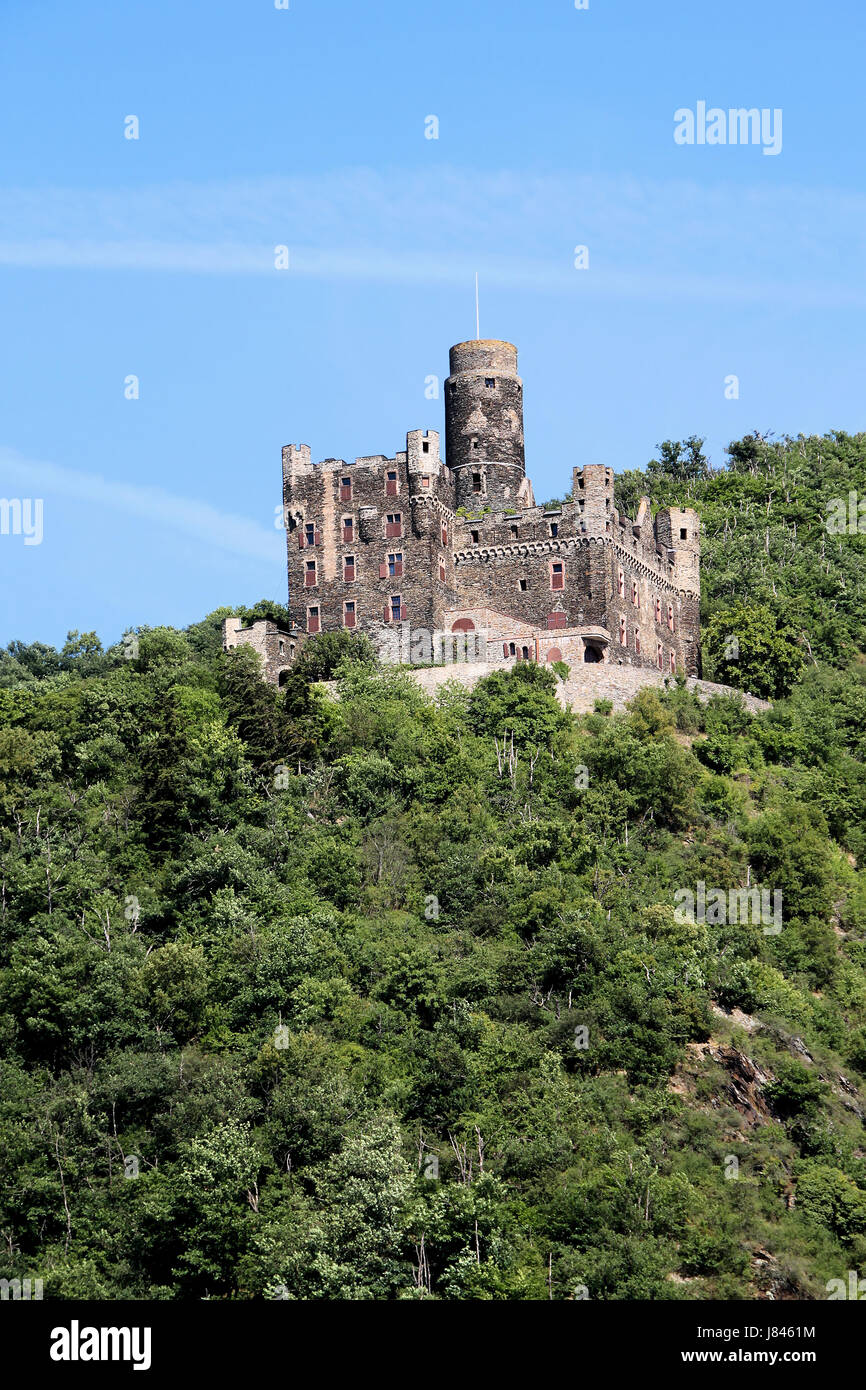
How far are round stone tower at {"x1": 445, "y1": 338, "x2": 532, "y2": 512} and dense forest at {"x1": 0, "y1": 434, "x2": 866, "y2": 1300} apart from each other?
10.5 metres

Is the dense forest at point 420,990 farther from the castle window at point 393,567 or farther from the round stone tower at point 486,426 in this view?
the round stone tower at point 486,426

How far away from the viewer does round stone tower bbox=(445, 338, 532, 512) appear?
90.2m

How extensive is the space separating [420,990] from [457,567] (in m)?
26.5

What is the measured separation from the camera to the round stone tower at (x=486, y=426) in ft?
296

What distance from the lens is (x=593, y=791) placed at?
73.6m

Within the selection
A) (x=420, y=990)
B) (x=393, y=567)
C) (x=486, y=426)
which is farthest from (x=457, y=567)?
(x=420, y=990)

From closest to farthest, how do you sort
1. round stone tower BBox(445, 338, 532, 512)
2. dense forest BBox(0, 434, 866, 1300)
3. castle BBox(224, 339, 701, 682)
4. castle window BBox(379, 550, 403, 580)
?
dense forest BBox(0, 434, 866, 1300), castle BBox(224, 339, 701, 682), castle window BBox(379, 550, 403, 580), round stone tower BBox(445, 338, 532, 512)

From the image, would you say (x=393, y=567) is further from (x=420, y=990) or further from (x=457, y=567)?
(x=420, y=990)

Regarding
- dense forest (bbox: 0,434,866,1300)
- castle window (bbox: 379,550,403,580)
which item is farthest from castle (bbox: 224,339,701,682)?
dense forest (bbox: 0,434,866,1300)

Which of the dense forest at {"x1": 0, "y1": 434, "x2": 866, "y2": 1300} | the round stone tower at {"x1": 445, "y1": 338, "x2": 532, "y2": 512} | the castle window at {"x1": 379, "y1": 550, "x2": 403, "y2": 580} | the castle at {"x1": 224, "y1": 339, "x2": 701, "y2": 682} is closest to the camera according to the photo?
the dense forest at {"x1": 0, "y1": 434, "x2": 866, "y2": 1300}

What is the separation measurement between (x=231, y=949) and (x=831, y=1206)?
19423 mm

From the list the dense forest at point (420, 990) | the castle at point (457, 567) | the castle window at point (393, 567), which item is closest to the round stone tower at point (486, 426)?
the castle at point (457, 567)

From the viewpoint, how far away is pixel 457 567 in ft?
286

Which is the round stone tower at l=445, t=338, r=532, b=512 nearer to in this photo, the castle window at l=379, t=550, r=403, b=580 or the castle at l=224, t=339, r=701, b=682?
the castle at l=224, t=339, r=701, b=682
